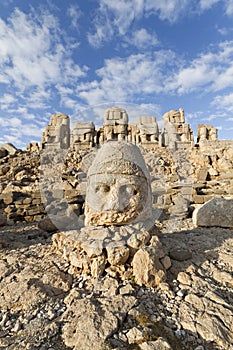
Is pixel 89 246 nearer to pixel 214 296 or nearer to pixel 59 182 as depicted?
pixel 214 296

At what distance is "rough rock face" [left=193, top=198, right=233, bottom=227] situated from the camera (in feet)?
20.2

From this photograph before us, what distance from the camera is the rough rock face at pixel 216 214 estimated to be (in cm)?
616

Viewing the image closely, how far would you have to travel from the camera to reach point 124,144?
414 centimetres

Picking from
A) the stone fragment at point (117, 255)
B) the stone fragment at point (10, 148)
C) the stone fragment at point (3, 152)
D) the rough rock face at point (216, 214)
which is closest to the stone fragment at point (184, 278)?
the stone fragment at point (117, 255)

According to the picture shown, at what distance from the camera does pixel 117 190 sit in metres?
3.77

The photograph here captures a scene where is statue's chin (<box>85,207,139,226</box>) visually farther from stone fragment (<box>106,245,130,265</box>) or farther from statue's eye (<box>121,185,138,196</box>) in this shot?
stone fragment (<box>106,245,130,265</box>)

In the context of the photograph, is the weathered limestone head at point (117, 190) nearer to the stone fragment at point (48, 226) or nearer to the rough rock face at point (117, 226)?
the rough rock face at point (117, 226)

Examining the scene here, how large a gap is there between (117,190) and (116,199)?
0.15 metres

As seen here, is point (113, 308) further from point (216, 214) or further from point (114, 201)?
point (216, 214)

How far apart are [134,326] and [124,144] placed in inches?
110

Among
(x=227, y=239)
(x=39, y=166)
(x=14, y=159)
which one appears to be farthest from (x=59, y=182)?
(x=227, y=239)

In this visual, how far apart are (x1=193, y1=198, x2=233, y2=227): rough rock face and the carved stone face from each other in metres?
3.16

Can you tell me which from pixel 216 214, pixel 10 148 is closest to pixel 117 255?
pixel 216 214

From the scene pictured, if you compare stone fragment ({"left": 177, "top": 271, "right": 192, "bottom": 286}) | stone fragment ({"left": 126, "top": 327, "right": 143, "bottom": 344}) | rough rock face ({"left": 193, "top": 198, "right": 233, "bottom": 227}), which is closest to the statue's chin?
stone fragment ({"left": 177, "top": 271, "right": 192, "bottom": 286})
